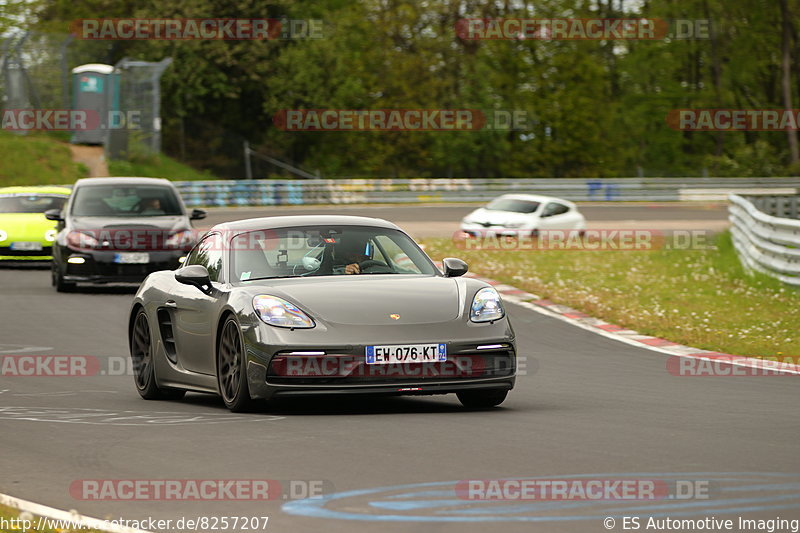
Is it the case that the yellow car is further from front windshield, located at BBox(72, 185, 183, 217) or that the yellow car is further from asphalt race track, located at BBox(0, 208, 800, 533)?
asphalt race track, located at BBox(0, 208, 800, 533)

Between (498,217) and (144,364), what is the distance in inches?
992

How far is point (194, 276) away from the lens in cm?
1018

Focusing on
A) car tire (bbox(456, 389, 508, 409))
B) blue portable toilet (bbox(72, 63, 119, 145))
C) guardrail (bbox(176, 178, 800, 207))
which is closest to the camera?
car tire (bbox(456, 389, 508, 409))

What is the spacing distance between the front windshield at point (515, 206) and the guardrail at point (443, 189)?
39.3 ft

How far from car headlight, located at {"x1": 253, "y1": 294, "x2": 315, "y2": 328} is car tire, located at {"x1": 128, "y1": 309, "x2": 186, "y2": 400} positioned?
6.45 ft

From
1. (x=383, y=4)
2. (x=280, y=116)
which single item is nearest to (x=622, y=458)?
(x=280, y=116)

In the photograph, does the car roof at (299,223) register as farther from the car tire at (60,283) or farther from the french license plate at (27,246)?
the french license plate at (27,246)

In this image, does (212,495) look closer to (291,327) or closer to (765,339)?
(291,327)

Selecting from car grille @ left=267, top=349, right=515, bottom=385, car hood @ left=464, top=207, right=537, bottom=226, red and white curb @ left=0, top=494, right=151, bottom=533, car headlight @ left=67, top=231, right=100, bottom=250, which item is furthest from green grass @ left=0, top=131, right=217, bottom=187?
red and white curb @ left=0, top=494, right=151, bottom=533

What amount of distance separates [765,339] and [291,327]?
783 cm

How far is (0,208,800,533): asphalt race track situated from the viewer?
20.6ft

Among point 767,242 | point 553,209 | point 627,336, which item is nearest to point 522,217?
point 553,209

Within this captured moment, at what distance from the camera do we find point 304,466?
24.2 ft

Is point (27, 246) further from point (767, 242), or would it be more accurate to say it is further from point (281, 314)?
point (281, 314)
